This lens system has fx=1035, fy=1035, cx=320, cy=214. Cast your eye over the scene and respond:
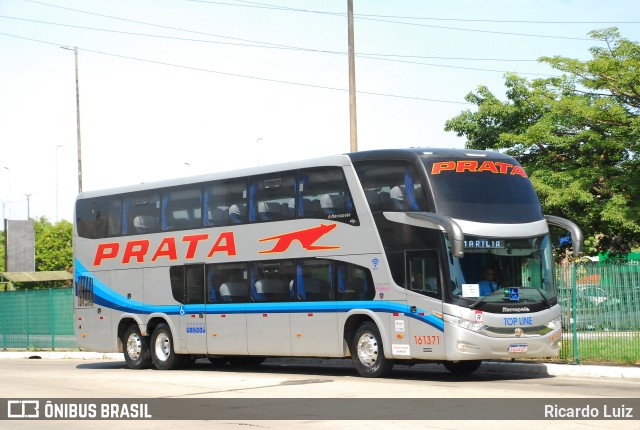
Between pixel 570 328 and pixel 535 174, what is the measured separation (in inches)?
550

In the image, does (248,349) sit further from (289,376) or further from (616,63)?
(616,63)

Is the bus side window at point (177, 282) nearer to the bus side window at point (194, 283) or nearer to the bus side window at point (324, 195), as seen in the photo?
the bus side window at point (194, 283)

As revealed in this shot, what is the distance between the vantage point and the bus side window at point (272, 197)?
21.1 metres

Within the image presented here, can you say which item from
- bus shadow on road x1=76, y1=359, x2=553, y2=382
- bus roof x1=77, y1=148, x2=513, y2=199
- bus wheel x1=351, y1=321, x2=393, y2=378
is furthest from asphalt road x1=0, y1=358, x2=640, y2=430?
bus roof x1=77, y1=148, x2=513, y2=199

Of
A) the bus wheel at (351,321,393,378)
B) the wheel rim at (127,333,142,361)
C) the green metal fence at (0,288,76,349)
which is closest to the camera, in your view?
the bus wheel at (351,321,393,378)

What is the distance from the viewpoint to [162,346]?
81.0 ft

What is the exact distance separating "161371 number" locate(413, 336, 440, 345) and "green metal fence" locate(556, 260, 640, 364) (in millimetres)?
3612

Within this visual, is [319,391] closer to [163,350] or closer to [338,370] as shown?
[338,370]

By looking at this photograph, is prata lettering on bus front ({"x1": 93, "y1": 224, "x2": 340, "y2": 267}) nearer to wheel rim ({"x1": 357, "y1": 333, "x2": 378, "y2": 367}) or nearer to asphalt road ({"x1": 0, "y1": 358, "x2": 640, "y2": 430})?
wheel rim ({"x1": 357, "y1": 333, "x2": 378, "y2": 367})

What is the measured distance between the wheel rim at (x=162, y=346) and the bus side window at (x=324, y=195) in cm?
578

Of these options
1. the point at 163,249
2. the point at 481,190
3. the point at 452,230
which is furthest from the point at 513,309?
the point at 163,249

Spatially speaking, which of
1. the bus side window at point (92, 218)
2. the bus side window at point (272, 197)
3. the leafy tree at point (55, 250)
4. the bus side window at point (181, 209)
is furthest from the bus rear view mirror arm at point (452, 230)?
the leafy tree at point (55, 250)

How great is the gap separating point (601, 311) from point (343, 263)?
5116 millimetres

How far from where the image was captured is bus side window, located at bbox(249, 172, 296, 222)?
21.1 meters
